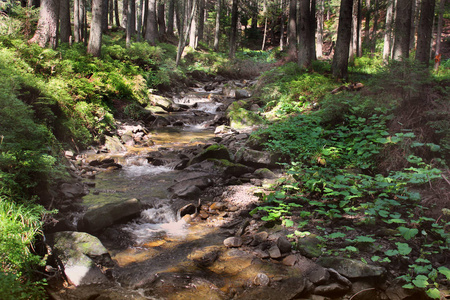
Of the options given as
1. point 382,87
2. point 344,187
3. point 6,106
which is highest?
point 382,87

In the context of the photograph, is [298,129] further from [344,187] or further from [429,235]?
[429,235]

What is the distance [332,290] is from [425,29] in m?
12.5

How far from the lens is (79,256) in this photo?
430 centimetres

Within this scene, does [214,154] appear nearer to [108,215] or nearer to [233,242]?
[108,215]

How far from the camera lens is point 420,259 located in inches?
157

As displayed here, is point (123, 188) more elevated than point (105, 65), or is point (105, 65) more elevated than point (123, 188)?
point (105, 65)

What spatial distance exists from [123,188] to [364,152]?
6.03 m

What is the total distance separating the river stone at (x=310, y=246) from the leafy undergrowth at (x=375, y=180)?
0.22ft

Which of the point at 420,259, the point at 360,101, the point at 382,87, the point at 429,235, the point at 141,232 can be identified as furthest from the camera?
→ the point at 360,101

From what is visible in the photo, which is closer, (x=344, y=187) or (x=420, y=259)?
(x=420, y=259)

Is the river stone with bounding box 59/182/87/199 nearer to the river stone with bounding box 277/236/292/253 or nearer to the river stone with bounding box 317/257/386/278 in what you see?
the river stone with bounding box 277/236/292/253

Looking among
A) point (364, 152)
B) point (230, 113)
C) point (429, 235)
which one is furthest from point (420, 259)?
point (230, 113)

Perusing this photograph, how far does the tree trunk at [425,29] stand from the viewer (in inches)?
470

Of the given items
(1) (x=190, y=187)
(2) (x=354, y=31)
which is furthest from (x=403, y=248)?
(2) (x=354, y=31)
